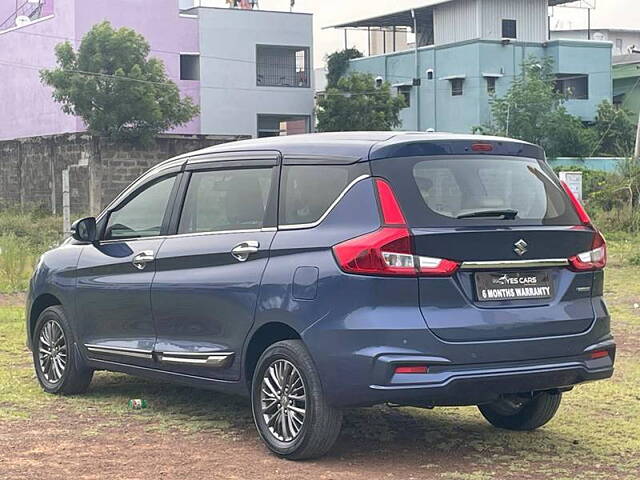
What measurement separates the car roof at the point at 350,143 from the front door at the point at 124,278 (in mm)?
968

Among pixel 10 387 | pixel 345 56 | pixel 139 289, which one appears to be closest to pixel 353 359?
pixel 139 289

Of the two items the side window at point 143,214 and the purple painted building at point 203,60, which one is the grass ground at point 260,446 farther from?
the purple painted building at point 203,60

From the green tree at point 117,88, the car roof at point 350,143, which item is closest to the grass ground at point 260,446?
the car roof at point 350,143

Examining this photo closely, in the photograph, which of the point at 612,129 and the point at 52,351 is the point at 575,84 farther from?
the point at 52,351

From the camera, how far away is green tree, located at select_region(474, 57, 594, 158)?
5378 centimetres

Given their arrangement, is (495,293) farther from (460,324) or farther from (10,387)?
(10,387)

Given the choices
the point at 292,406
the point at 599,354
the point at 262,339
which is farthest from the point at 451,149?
the point at 292,406

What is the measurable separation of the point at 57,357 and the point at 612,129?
5152 cm

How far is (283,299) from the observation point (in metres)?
6.63

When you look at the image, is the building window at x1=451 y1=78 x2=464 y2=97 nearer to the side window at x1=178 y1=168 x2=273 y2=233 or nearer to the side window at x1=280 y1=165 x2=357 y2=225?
the side window at x1=178 y1=168 x2=273 y2=233

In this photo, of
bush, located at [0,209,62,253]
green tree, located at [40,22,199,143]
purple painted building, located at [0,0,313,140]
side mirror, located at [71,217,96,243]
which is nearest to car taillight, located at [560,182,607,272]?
side mirror, located at [71,217,96,243]

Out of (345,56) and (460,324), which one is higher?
(345,56)

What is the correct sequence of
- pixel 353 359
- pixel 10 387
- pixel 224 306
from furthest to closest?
pixel 10 387 < pixel 224 306 < pixel 353 359

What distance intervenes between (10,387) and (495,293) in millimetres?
4433
